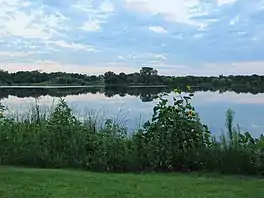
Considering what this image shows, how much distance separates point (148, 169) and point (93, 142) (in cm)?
110

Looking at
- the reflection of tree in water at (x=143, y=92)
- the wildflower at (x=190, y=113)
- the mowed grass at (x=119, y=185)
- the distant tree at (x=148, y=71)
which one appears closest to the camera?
the mowed grass at (x=119, y=185)

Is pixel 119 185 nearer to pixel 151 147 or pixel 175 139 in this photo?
pixel 151 147

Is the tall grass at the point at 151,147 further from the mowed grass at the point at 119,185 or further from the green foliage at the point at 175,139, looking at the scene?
the mowed grass at the point at 119,185

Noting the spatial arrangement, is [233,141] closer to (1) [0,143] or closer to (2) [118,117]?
(2) [118,117]

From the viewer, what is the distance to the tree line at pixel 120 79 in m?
22.3

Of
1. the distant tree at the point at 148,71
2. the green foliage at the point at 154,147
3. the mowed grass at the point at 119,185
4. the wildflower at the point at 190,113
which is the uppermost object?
the distant tree at the point at 148,71

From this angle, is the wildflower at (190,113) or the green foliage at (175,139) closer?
the green foliage at (175,139)

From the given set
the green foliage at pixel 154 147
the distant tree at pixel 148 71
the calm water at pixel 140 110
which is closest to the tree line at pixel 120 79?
the distant tree at pixel 148 71

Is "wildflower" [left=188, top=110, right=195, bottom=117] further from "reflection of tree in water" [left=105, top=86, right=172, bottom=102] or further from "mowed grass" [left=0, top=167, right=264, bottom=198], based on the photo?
"mowed grass" [left=0, top=167, right=264, bottom=198]

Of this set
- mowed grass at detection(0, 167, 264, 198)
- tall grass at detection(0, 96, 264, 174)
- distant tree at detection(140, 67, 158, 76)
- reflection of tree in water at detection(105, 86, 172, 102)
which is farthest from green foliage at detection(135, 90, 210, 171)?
distant tree at detection(140, 67, 158, 76)

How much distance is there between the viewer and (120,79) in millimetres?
26031

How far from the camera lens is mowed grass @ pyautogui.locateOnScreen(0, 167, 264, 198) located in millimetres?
5480

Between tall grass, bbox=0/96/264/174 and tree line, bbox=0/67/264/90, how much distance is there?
29.9ft

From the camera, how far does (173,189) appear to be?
5.75 metres
